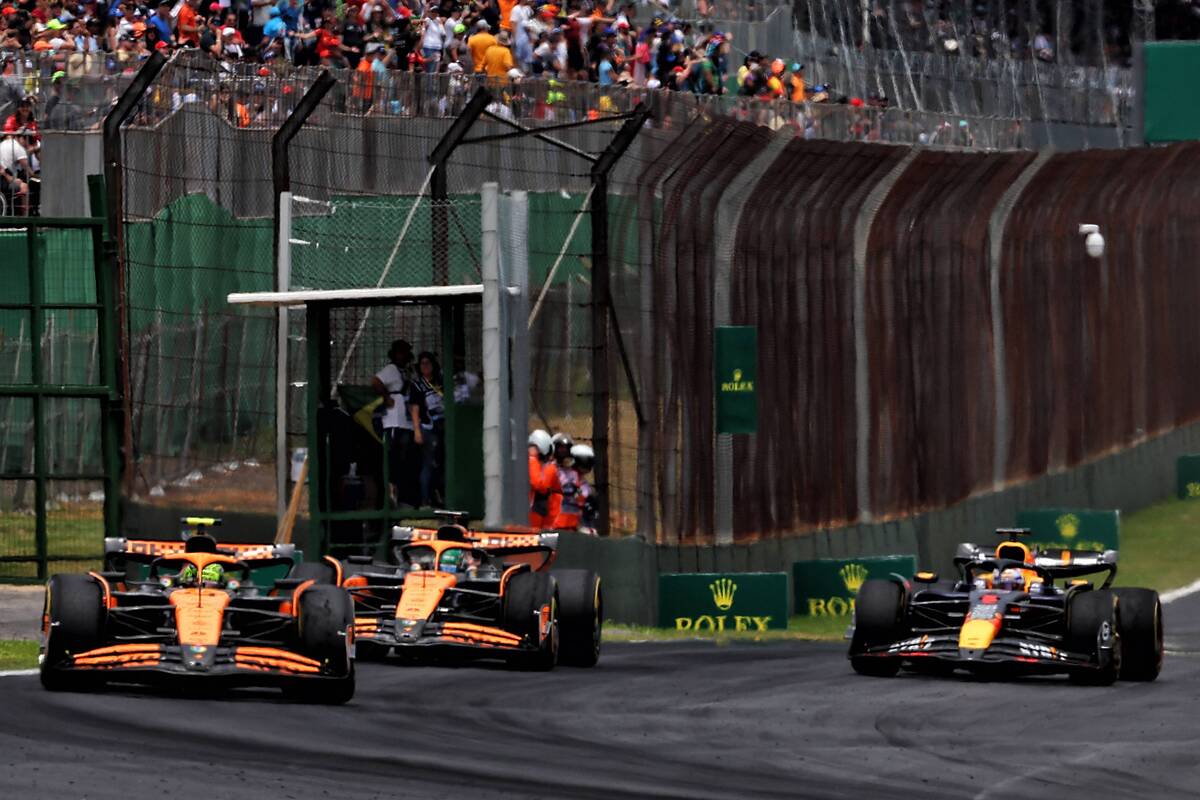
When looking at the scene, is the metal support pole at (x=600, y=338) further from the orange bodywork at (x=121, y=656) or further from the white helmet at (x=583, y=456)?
the orange bodywork at (x=121, y=656)

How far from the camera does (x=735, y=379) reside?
69.7 ft

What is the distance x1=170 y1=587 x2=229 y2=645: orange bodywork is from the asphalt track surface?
1.04 ft

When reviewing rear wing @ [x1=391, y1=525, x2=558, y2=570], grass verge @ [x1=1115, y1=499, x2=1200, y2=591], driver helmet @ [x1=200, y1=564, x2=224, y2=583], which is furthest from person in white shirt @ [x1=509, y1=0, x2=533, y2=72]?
driver helmet @ [x1=200, y1=564, x2=224, y2=583]

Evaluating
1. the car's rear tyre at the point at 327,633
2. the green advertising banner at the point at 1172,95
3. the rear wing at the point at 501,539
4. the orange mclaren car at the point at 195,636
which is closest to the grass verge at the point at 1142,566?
the rear wing at the point at 501,539

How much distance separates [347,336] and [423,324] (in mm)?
539

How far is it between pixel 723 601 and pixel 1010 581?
354 centimetres

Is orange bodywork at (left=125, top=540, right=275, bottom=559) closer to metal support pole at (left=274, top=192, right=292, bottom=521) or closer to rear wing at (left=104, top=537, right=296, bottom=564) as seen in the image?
rear wing at (left=104, top=537, right=296, bottom=564)

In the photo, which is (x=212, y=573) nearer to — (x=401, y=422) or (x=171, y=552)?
(x=171, y=552)

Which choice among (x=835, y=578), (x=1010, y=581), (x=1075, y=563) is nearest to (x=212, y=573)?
(x=1010, y=581)

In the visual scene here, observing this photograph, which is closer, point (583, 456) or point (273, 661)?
point (273, 661)

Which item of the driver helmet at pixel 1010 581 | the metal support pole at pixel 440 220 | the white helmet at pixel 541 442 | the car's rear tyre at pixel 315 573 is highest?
the metal support pole at pixel 440 220

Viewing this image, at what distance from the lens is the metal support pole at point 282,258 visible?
19188 millimetres

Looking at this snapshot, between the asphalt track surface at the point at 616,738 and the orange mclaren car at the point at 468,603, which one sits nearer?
the asphalt track surface at the point at 616,738

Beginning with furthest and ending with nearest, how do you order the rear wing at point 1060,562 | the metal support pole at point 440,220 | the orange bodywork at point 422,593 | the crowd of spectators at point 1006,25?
1. the crowd of spectators at point 1006,25
2. the metal support pole at point 440,220
3. the rear wing at point 1060,562
4. the orange bodywork at point 422,593
